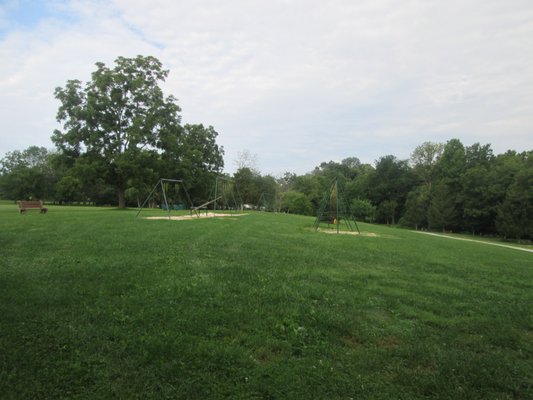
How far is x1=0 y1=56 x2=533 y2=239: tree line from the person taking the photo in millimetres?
32562

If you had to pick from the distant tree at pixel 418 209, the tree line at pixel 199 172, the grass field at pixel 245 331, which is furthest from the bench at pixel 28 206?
the distant tree at pixel 418 209

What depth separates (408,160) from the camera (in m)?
79.1

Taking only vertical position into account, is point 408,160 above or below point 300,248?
above

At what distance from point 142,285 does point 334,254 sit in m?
6.65

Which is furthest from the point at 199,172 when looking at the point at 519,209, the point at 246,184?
the point at 519,209

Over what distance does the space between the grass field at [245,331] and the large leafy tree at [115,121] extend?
25236 millimetres

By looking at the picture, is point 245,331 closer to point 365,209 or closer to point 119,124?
point 119,124

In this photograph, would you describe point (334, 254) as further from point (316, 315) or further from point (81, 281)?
point (81, 281)

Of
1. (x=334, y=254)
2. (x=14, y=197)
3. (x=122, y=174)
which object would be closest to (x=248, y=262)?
(x=334, y=254)

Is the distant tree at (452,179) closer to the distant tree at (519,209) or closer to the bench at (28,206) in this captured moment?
the distant tree at (519,209)

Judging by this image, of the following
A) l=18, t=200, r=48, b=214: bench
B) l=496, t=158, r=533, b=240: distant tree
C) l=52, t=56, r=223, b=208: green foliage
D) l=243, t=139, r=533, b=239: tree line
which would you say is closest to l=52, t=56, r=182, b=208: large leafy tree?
l=52, t=56, r=223, b=208: green foliage

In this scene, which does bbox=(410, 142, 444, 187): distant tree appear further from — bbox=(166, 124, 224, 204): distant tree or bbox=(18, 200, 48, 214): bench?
bbox=(18, 200, 48, 214): bench

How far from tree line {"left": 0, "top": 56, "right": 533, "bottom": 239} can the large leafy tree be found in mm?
91

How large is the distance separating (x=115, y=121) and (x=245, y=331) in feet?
111
